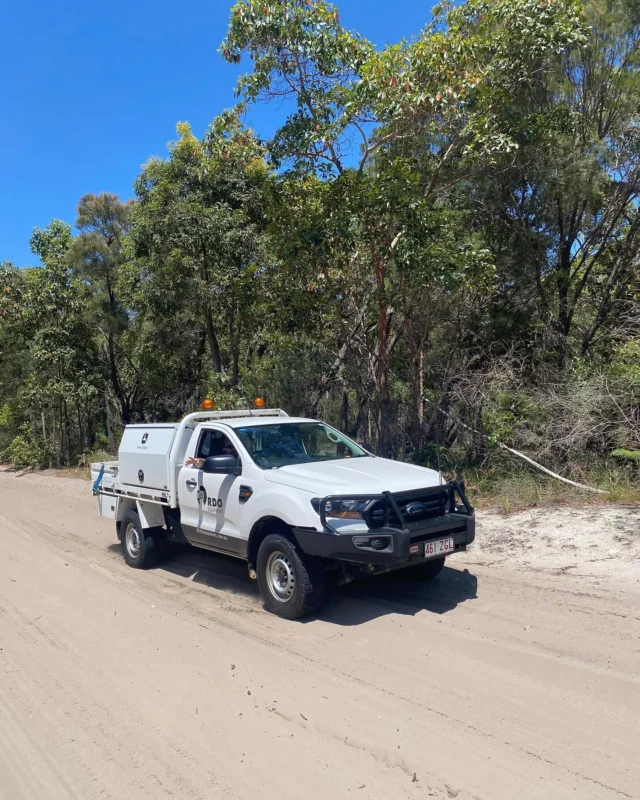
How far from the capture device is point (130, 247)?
1585cm

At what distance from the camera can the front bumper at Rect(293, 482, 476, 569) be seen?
562 centimetres

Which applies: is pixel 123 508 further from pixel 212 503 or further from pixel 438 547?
pixel 438 547

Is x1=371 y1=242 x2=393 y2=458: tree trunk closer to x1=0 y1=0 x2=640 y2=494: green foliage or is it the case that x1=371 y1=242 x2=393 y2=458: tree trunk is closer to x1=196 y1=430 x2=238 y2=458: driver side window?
x1=0 y1=0 x2=640 y2=494: green foliage

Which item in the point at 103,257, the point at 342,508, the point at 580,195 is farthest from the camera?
the point at 103,257

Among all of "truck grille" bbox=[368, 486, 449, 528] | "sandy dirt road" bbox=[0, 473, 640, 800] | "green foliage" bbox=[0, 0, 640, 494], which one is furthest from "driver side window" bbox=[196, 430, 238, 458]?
"green foliage" bbox=[0, 0, 640, 494]

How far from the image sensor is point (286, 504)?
605 centimetres

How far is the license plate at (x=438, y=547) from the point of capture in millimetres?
5914

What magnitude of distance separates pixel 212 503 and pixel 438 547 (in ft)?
8.21

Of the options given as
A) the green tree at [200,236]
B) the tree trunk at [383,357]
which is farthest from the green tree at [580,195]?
the green tree at [200,236]

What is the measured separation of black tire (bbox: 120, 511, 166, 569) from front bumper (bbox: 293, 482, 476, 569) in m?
3.24

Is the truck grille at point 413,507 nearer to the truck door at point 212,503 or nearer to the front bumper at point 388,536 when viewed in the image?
the front bumper at point 388,536

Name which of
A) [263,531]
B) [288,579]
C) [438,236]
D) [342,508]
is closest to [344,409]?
[438,236]

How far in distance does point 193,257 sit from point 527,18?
839 centimetres

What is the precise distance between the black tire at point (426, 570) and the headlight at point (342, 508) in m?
1.48
